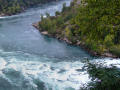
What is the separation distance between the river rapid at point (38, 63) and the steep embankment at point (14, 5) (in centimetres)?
2640

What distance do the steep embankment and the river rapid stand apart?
26405 millimetres

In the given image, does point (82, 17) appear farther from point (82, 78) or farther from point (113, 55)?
point (113, 55)

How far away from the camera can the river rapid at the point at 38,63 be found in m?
18.0

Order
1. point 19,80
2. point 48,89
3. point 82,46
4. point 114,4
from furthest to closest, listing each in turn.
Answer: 1. point 82,46
2. point 19,80
3. point 48,89
4. point 114,4

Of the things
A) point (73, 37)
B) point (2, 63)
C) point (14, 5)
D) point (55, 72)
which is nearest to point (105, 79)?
point (55, 72)

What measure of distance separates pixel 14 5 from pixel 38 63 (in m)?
A: 54.1

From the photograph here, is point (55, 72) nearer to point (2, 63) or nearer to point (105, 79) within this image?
point (2, 63)

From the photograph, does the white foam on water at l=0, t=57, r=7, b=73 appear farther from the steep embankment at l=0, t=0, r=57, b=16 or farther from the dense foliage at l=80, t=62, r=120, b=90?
the steep embankment at l=0, t=0, r=57, b=16

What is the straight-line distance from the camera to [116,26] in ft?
24.1

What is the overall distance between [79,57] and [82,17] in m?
20.2

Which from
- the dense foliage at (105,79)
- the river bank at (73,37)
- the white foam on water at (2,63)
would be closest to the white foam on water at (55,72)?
the white foam on water at (2,63)

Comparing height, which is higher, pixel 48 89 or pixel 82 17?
pixel 82 17

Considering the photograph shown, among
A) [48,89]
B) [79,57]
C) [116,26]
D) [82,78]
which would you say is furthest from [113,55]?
[116,26]

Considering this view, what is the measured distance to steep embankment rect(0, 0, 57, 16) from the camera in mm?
65812
